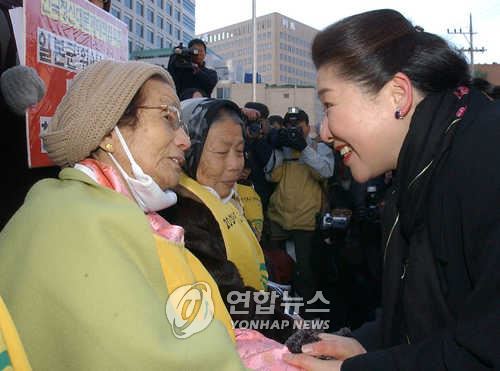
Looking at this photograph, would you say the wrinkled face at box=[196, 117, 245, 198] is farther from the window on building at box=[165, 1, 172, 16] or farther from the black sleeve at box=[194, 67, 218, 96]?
the window on building at box=[165, 1, 172, 16]

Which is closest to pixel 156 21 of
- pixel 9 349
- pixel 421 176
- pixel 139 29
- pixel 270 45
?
pixel 139 29

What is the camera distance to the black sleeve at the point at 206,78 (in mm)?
4344

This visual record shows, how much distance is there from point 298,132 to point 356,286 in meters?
1.64

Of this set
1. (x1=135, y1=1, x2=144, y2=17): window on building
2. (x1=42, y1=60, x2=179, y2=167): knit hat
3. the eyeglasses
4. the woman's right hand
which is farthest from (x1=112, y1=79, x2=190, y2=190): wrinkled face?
(x1=135, y1=1, x2=144, y2=17): window on building

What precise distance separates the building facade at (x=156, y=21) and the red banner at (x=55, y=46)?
53.3m

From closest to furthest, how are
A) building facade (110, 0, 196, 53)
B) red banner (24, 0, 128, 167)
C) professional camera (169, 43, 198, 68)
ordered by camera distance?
red banner (24, 0, 128, 167) < professional camera (169, 43, 198, 68) < building facade (110, 0, 196, 53)

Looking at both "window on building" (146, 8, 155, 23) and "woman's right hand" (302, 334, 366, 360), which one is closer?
"woman's right hand" (302, 334, 366, 360)

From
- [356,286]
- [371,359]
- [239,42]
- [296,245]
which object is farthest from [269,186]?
[239,42]

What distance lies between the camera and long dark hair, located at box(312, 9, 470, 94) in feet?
4.94

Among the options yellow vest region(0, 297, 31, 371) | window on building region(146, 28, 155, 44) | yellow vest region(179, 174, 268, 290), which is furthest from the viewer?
window on building region(146, 28, 155, 44)

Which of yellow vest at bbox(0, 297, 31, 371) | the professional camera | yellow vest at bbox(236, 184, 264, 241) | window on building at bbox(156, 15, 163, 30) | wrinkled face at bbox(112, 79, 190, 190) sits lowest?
yellow vest at bbox(236, 184, 264, 241)

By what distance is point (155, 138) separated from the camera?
1.80 m

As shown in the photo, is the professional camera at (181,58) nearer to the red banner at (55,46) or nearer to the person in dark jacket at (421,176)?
the red banner at (55,46)

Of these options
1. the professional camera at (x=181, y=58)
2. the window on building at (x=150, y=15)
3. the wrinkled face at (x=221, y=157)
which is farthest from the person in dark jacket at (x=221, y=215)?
the window on building at (x=150, y=15)
